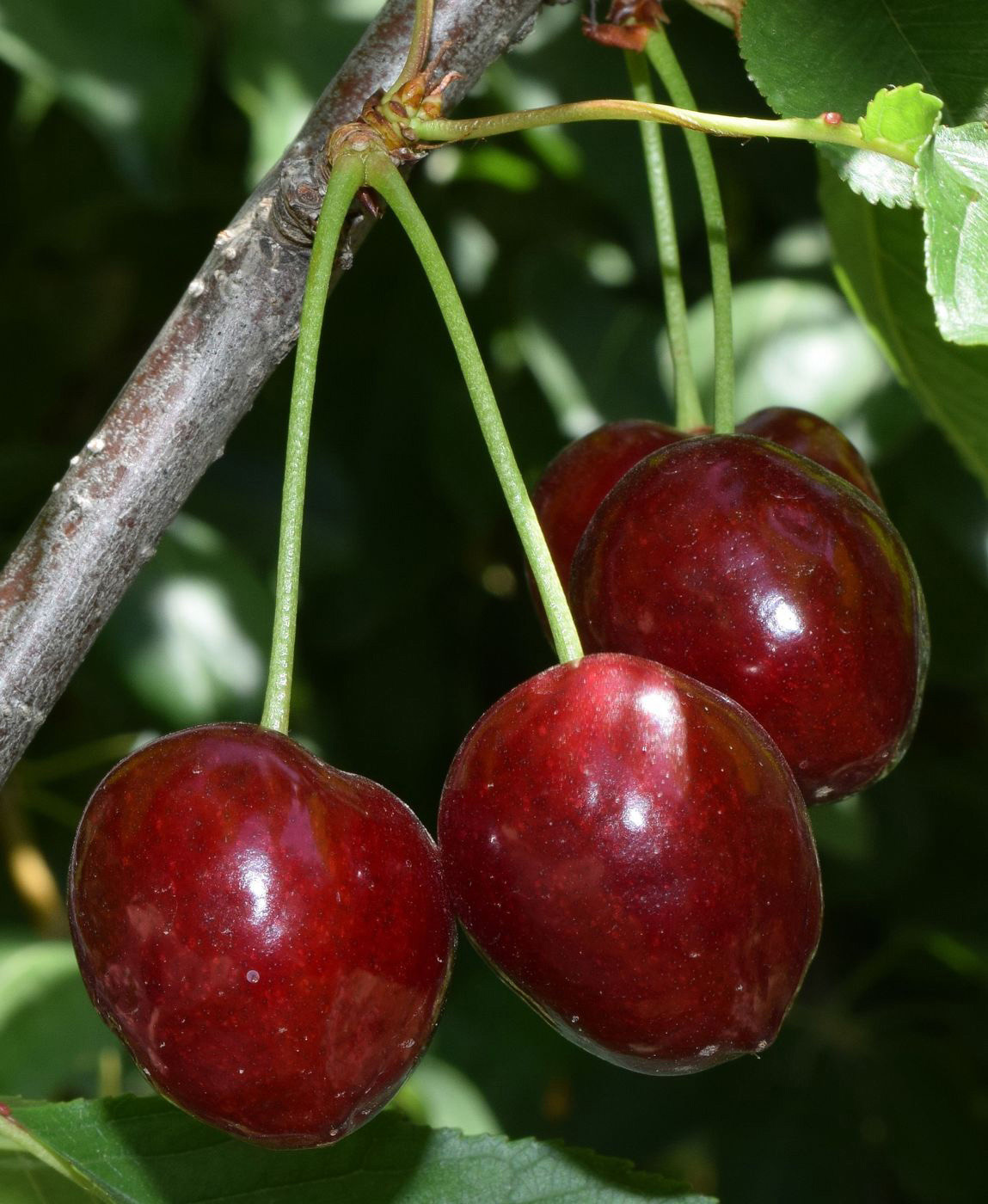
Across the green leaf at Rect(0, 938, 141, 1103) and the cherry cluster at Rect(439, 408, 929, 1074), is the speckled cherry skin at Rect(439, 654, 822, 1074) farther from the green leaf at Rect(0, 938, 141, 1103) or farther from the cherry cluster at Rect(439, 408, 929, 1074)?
the green leaf at Rect(0, 938, 141, 1103)

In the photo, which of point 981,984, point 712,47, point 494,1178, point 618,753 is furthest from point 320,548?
point 981,984

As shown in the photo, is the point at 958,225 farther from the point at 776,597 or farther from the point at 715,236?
the point at 715,236

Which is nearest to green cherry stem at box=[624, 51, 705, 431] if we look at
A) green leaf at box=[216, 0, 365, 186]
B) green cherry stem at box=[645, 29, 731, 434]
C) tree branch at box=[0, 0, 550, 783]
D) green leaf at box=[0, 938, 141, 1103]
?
green cherry stem at box=[645, 29, 731, 434]

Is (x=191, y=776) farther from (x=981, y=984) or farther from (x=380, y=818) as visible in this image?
(x=981, y=984)

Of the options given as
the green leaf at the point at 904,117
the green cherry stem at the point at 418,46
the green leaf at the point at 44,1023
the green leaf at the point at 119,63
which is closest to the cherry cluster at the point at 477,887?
the green leaf at the point at 904,117

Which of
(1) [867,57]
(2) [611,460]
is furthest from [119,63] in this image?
(1) [867,57]

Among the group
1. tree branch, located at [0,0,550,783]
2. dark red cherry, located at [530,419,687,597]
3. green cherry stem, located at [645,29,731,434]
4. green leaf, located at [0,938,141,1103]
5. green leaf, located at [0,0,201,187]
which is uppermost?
green leaf, located at [0,0,201,187]

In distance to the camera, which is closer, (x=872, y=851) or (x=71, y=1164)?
(x=71, y=1164)
